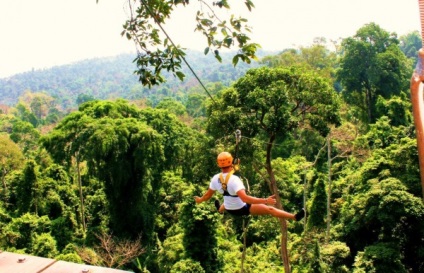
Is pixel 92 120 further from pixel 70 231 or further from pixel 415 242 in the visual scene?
pixel 415 242

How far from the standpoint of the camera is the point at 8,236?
14.6 metres

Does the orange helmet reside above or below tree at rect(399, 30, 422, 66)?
below

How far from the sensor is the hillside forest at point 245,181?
10.6 metres

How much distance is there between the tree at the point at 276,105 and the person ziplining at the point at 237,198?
21.8 feet

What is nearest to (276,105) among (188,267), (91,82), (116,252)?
(188,267)

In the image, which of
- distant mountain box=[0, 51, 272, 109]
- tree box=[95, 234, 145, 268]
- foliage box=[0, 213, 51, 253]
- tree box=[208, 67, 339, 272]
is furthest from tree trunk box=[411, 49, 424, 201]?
distant mountain box=[0, 51, 272, 109]

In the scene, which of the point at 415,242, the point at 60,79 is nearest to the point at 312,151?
the point at 415,242

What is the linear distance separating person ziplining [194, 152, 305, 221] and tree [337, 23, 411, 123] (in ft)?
72.0

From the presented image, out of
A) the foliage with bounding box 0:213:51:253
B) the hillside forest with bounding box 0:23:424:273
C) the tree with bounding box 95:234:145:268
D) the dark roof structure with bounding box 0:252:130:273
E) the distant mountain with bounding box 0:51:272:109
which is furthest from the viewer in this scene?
the distant mountain with bounding box 0:51:272:109

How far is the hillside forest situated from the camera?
10594mm

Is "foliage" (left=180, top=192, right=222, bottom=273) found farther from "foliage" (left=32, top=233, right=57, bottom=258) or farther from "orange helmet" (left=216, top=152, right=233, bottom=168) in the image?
"orange helmet" (left=216, top=152, right=233, bottom=168)

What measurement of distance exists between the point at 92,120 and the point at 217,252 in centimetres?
757

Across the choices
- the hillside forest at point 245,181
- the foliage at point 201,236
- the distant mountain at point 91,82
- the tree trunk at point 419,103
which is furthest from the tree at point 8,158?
the distant mountain at point 91,82

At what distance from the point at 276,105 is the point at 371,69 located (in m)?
15.6
